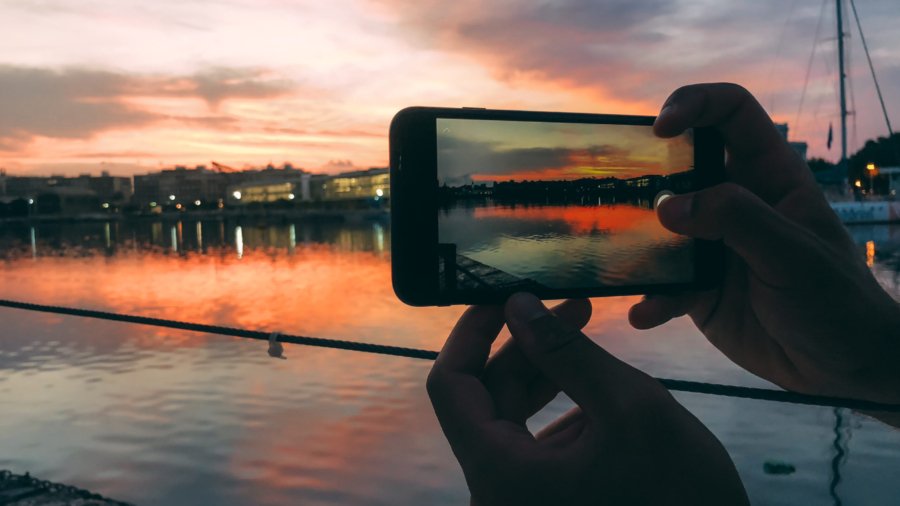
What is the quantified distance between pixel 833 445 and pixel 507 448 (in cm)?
1426

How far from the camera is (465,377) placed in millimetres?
1452

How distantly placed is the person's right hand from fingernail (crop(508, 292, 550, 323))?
51cm

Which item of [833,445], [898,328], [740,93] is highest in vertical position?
[740,93]

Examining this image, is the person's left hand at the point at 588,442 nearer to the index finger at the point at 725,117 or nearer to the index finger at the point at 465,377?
the index finger at the point at 465,377

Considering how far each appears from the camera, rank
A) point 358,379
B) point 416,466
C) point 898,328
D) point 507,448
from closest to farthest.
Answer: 1. point 507,448
2. point 898,328
3. point 416,466
4. point 358,379

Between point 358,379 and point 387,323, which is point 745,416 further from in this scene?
point 387,323

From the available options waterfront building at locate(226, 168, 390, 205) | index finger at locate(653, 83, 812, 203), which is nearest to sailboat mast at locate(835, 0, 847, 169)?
index finger at locate(653, 83, 812, 203)

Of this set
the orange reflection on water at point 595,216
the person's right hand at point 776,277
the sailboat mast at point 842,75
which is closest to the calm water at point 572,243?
the orange reflection on water at point 595,216

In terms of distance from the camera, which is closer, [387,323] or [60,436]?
[60,436]

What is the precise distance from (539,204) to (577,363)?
896mm

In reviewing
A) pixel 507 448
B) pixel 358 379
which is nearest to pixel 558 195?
pixel 507 448

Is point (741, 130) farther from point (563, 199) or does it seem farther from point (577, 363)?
point (577, 363)

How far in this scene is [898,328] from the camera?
5.71 feet

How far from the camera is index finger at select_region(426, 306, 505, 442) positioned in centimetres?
138
